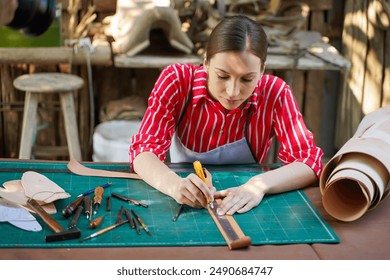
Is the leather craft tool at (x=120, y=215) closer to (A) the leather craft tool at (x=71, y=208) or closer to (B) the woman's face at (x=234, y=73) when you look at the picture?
(A) the leather craft tool at (x=71, y=208)

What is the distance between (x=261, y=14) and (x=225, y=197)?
3133mm

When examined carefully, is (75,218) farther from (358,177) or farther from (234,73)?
(358,177)

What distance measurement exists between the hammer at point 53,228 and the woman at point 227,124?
47 centimetres

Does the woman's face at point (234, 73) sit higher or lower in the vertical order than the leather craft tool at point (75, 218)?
higher

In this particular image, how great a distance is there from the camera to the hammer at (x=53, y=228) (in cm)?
220

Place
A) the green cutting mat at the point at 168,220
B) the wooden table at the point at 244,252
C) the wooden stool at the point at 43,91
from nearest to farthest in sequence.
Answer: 1. the wooden table at the point at 244,252
2. the green cutting mat at the point at 168,220
3. the wooden stool at the point at 43,91

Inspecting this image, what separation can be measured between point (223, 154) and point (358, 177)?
86 cm

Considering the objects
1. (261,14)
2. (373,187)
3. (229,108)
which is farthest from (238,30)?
(261,14)

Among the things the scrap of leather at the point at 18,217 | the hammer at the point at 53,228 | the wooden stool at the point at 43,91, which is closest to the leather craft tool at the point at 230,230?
the hammer at the point at 53,228

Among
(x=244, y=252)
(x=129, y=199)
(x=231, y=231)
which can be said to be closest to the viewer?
(x=244, y=252)

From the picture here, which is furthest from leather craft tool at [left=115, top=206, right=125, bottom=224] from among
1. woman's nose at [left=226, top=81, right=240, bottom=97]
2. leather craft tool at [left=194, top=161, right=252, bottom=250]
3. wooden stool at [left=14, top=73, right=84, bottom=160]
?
wooden stool at [left=14, top=73, right=84, bottom=160]

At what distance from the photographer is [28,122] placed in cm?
481

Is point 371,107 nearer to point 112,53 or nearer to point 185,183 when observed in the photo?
point 112,53

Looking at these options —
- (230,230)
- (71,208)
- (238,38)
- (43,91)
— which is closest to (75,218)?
(71,208)
